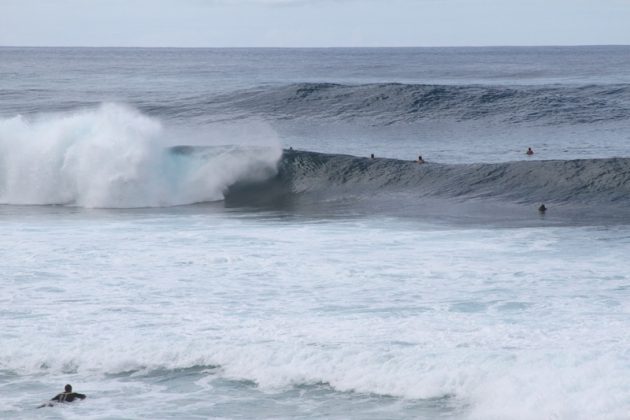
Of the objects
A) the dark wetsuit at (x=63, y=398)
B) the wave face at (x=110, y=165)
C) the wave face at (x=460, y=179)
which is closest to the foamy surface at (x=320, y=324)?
the dark wetsuit at (x=63, y=398)

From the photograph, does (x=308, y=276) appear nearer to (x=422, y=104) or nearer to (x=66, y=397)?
(x=66, y=397)

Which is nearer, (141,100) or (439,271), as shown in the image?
(439,271)

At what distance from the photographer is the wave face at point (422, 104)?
44.1 m

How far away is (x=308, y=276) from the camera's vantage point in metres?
17.0

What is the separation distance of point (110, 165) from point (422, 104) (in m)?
21.5

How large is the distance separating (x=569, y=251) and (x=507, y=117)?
25.4 meters

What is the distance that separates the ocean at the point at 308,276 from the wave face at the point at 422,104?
240 inches

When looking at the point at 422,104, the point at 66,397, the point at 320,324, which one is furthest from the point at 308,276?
the point at 422,104

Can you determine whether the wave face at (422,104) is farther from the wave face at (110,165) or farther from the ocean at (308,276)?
the wave face at (110,165)

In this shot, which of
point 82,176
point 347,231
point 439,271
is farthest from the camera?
point 82,176

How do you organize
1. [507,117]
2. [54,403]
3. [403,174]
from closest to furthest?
1. [54,403]
2. [403,174]
3. [507,117]

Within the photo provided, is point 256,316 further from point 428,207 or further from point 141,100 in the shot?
point 141,100

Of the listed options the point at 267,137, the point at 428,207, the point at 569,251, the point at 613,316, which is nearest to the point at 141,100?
Answer: the point at 267,137

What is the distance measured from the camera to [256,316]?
581 inches
